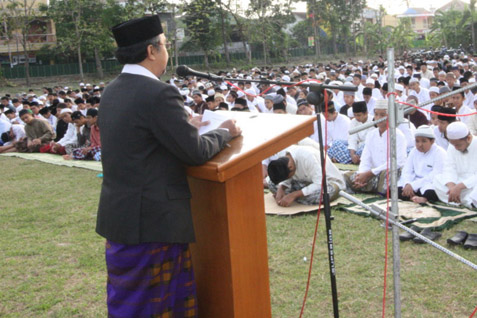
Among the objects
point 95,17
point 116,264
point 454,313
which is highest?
point 95,17

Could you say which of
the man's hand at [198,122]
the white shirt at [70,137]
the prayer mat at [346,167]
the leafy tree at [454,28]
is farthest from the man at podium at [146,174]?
the leafy tree at [454,28]

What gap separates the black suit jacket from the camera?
1.88 m

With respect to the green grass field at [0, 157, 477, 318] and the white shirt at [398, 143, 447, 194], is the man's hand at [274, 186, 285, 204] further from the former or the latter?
the white shirt at [398, 143, 447, 194]

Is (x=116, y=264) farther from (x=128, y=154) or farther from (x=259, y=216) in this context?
(x=259, y=216)

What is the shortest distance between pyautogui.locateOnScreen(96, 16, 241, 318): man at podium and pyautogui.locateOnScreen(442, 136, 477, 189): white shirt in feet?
12.7

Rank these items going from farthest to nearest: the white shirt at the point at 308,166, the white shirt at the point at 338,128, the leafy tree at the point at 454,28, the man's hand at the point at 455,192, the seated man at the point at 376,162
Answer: the leafy tree at the point at 454,28 → the white shirt at the point at 338,128 → the seated man at the point at 376,162 → the white shirt at the point at 308,166 → the man's hand at the point at 455,192

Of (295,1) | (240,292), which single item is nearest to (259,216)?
(240,292)

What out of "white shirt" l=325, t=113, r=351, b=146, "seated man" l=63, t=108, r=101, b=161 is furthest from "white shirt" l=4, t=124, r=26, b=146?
"white shirt" l=325, t=113, r=351, b=146

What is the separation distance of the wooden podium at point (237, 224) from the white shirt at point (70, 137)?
29.2 feet

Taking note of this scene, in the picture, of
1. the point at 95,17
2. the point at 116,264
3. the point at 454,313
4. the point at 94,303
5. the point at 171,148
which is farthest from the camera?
the point at 95,17

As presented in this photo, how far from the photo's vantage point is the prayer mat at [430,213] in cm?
449

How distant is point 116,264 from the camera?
2031mm

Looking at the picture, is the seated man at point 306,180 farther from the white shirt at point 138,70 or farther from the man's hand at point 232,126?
the white shirt at point 138,70

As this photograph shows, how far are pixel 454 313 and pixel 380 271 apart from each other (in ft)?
2.31
